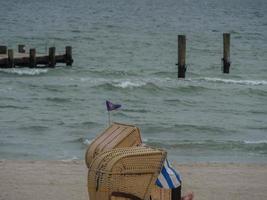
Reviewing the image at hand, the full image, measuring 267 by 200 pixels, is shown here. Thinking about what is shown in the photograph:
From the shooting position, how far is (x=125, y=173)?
23.2 feet

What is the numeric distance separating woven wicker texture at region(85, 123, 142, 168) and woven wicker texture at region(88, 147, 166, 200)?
0.73 metres

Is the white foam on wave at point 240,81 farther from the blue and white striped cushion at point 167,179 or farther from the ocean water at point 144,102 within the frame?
the blue and white striped cushion at point 167,179

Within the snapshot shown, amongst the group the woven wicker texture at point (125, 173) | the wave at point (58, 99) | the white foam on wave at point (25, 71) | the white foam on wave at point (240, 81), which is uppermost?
the woven wicker texture at point (125, 173)

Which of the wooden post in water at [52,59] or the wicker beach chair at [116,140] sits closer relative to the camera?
the wicker beach chair at [116,140]

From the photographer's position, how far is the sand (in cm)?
1041

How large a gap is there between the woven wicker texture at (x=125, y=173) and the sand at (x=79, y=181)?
306 cm

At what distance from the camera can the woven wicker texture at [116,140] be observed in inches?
317

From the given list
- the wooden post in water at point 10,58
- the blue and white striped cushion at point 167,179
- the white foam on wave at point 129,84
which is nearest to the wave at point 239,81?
the white foam on wave at point 129,84

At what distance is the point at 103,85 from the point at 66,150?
14.5 m

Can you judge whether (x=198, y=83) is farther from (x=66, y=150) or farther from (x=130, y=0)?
(x=130, y=0)

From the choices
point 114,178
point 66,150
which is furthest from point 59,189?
point 66,150

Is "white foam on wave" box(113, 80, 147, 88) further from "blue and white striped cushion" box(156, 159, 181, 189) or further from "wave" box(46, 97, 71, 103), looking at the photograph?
"blue and white striped cushion" box(156, 159, 181, 189)

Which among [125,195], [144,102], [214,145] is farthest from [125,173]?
[144,102]

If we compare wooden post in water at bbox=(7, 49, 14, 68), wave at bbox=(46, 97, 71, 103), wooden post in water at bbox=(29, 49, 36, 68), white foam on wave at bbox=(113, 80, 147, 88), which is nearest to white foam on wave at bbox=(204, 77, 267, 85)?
white foam on wave at bbox=(113, 80, 147, 88)
